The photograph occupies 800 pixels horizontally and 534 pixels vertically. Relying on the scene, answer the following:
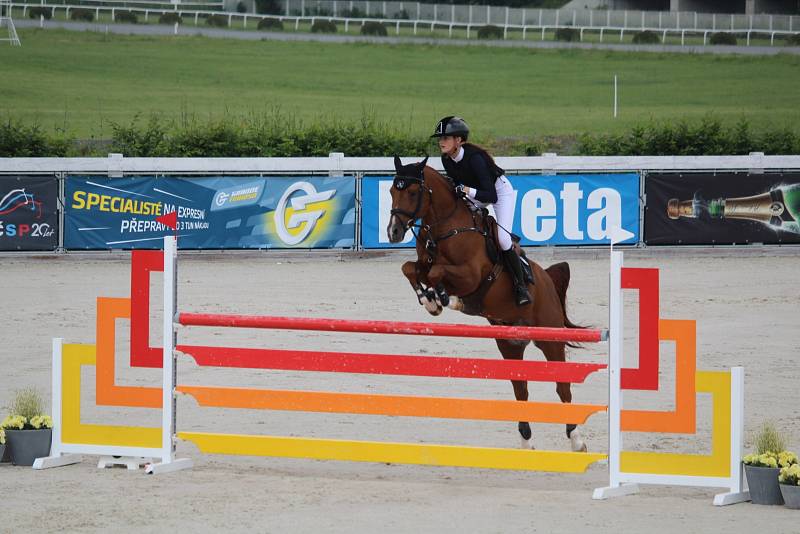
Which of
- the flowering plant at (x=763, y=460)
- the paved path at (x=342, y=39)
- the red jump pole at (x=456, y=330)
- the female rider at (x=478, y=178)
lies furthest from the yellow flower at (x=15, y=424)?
the paved path at (x=342, y=39)

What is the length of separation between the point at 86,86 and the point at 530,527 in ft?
131

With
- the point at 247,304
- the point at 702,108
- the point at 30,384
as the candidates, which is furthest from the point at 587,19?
the point at 30,384

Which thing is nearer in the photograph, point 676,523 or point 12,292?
point 676,523

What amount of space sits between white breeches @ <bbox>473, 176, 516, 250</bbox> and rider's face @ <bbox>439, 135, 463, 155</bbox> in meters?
0.45

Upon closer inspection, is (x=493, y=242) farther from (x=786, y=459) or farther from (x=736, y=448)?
(x=786, y=459)

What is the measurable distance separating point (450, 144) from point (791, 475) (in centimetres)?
361

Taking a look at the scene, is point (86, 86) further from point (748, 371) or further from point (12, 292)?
point (748, 371)

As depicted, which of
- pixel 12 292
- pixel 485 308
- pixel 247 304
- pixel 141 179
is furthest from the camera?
pixel 141 179

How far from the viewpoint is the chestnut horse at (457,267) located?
887cm

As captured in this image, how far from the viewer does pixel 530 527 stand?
6883 mm

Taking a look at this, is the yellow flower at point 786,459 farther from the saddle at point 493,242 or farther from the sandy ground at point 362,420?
the saddle at point 493,242

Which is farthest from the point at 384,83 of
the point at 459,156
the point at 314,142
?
the point at 459,156

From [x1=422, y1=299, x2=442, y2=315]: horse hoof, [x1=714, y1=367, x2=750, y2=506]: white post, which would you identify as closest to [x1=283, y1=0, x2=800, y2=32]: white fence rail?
[x1=422, y1=299, x2=442, y2=315]: horse hoof

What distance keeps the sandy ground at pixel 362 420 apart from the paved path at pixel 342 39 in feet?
117
